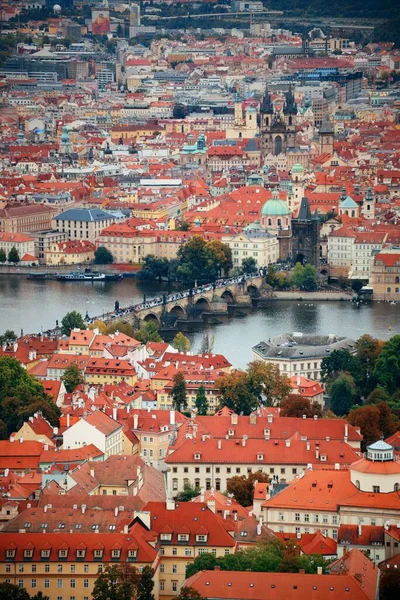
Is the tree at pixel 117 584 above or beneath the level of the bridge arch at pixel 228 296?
above

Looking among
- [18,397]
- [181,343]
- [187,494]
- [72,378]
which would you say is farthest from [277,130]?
[187,494]

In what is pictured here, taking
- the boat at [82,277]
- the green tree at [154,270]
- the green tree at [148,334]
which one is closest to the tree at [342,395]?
the green tree at [148,334]

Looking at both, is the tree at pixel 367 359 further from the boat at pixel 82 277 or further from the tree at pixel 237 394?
the boat at pixel 82 277

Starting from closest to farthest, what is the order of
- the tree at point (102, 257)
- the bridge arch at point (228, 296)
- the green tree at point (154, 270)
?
1. the bridge arch at point (228, 296)
2. the green tree at point (154, 270)
3. the tree at point (102, 257)

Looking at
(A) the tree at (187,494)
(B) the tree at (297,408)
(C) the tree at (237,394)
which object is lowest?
(C) the tree at (237,394)

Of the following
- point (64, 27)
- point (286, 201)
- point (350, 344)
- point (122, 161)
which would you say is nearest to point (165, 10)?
point (64, 27)

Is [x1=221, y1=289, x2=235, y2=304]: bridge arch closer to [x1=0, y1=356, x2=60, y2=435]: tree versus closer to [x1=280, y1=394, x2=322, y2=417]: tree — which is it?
[x1=0, y1=356, x2=60, y2=435]: tree

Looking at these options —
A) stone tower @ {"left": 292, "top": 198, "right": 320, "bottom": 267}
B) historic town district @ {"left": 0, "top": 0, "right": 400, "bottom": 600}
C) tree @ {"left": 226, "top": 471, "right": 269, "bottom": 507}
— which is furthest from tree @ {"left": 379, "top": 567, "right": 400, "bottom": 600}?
stone tower @ {"left": 292, "top": 198, "right": 320, "bottom": 267}
